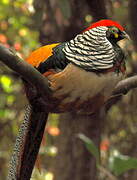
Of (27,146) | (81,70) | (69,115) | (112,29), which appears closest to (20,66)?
(81,70)

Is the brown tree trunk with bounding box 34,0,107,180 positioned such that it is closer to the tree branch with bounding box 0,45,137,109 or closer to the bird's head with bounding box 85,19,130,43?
the bird's head with bounding box 85,19,130,43

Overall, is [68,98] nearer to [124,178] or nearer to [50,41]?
[50,41]

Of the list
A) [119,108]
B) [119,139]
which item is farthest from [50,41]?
[119,139]

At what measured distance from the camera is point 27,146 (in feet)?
6.39

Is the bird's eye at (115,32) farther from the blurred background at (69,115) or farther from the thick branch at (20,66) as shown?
the blurred background at (69,115)

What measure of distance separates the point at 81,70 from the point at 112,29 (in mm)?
279

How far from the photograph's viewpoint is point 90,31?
5.68 ft

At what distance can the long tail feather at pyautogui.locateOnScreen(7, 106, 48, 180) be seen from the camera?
75.2 inches

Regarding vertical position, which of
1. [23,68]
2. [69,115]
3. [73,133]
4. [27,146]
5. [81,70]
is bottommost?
[73,133]

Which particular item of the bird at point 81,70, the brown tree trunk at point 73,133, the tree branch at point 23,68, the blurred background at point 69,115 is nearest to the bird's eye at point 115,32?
the bird at point 81,70

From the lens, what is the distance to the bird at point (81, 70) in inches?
63.2

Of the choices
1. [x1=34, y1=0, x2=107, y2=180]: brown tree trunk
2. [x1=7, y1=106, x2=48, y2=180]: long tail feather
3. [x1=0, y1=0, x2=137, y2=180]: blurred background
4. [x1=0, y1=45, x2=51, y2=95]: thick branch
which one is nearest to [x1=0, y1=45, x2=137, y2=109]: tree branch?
[x1=0, y1=45, x2=51, y2=95]: thick branch

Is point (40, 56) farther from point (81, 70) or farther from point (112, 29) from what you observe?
point (112, 29)

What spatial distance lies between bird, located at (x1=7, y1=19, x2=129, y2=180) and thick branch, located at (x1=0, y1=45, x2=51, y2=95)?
0.14 meters
